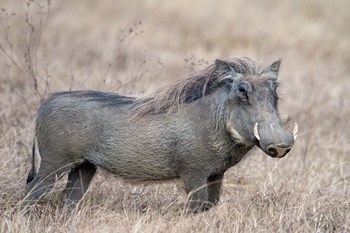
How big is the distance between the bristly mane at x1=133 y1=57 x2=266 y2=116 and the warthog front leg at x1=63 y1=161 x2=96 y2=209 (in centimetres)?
56

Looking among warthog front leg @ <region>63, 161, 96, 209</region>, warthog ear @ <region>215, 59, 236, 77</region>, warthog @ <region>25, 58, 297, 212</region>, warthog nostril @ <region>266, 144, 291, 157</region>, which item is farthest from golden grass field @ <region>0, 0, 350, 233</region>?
warthog ear @ <region>215, 59, 236, 77</region>

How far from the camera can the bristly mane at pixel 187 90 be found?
549 centimetres

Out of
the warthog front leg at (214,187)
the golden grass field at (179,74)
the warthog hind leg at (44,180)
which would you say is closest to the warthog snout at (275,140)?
the golden grass field at (179,74)

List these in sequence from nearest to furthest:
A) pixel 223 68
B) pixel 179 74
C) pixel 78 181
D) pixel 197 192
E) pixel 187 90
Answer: pixel 197 192 < pixel 223 68 < pixel 187 90 < pixel 78 181 < pixel 179 74

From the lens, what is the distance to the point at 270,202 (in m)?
5.61

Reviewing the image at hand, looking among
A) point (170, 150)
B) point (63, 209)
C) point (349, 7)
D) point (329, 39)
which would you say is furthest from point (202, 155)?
point (349, 7)

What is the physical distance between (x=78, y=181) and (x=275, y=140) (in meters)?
1.52

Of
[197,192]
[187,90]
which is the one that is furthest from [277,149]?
[187,90]

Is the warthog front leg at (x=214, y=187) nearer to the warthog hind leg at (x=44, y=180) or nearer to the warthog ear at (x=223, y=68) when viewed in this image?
the warthog ear at (x=223, y=68)

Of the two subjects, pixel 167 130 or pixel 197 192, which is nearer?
pixel 197 192

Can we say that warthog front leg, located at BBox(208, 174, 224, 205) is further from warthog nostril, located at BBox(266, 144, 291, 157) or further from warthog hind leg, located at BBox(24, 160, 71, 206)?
warthog hind leg, located at BBox(24, 160, 71, 206)

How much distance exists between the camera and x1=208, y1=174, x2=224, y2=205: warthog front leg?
→ 18.2 feet

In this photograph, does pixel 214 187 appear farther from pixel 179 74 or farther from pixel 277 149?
pixel 179 74

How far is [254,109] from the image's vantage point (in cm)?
521
